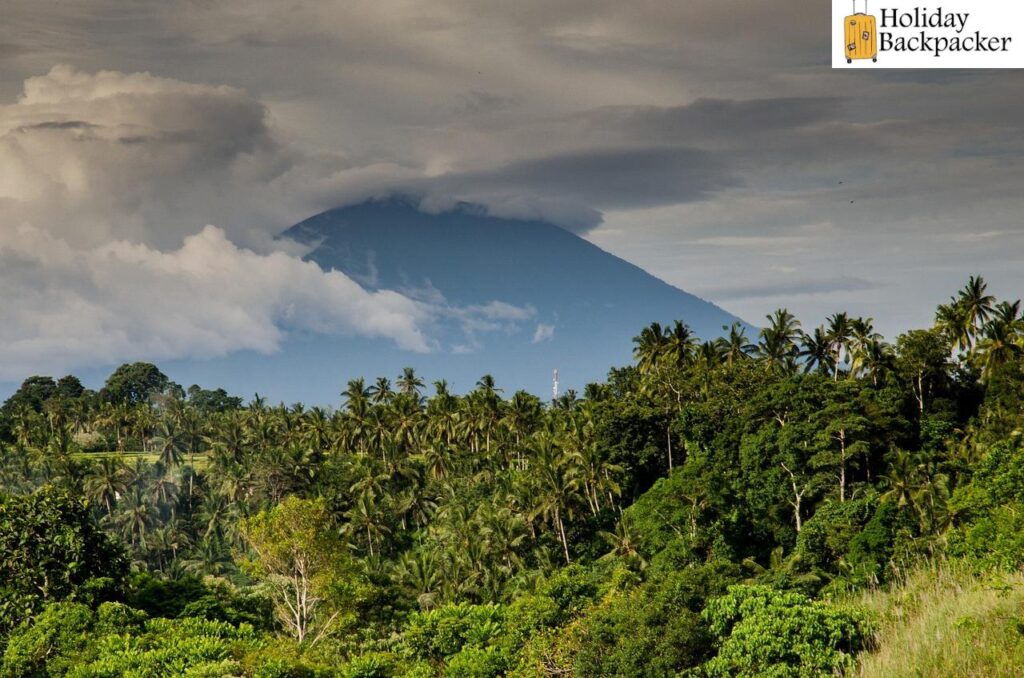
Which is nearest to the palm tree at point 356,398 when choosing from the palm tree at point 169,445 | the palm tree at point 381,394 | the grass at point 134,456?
the palm tree at point 381,394

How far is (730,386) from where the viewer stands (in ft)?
257

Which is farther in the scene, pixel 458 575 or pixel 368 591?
pixel 458 575

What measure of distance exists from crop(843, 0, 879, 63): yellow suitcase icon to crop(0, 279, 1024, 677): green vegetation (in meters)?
15.8

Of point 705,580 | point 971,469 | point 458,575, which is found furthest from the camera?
point 458,575

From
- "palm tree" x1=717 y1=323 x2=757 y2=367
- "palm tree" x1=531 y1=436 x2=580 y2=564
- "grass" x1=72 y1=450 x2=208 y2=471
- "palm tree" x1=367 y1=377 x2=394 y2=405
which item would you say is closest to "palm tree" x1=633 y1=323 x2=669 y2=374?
"palm tree" x1=717 y1=323 x2=757 y2=367

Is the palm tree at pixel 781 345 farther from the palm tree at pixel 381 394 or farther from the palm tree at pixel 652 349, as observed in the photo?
the palm tree at pixel 381 394

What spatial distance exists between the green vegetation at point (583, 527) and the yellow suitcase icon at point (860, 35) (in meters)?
15.8

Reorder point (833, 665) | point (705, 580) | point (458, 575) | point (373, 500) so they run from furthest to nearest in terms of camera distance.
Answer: point (373, 500) → point (458, 575) → point (705, 580) → point (833, 665)

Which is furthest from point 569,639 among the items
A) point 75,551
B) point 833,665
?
point 75,551

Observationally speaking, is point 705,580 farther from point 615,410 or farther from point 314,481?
point 314,481

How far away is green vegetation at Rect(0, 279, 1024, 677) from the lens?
32.3 m

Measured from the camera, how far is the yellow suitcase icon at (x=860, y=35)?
2988 cm

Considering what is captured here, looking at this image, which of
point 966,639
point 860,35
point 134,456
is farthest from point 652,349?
point 966,639

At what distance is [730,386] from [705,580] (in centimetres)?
3664
